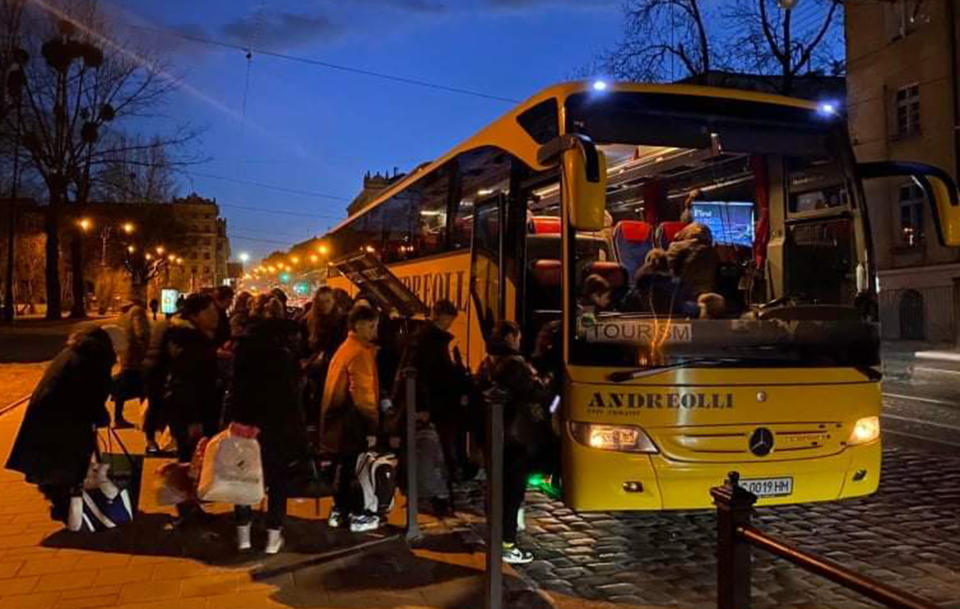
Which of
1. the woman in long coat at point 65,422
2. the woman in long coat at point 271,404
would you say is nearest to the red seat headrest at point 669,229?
the woman in long coat at point 271,404

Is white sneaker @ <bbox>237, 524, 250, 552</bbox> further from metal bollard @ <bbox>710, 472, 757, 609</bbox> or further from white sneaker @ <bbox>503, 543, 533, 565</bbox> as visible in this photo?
metal bollard @ <bbox>710, 472, 757, 609</bbox>

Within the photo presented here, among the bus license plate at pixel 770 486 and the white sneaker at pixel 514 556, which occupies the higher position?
the bus license plate at pixel 770 486

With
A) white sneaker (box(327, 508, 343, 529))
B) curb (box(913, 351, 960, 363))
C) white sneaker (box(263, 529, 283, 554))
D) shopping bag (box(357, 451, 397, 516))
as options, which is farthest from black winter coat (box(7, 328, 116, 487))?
curb (box(913, 351, 960, 363))

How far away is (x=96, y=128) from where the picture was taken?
1453 inches

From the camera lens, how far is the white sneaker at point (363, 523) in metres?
6.40

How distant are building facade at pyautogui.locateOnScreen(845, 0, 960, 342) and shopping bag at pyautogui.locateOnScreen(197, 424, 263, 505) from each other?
82.2ft

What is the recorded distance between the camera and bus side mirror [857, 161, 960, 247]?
647 cm

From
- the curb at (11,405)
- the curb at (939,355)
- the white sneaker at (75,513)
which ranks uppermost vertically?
the curb at (939,355)

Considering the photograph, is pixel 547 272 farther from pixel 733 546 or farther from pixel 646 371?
pixel 733 546

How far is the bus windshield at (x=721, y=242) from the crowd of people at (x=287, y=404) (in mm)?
903

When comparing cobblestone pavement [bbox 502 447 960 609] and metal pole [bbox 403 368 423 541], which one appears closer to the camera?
cobblestone pavement [bbox 502 447 960 609]

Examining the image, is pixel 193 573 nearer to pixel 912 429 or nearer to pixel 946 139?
pixel 912 429

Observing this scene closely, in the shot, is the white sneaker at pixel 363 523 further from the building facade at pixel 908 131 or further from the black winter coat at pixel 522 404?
the building facade at pixel 908 131

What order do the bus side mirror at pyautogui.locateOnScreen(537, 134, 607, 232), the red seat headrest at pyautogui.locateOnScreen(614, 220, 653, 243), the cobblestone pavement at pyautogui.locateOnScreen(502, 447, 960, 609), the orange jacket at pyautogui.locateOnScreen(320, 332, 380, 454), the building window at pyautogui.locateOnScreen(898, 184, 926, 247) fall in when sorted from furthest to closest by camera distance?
the building window at pyautogui.locateOnScreen(898, 184, 926, 247), the red seat headrest at pyautogui.locateOnScreen(614, 220, 653, 243), the orange jacket at pyautogui.locateOnScreen(320, 332, 380, 454), the cobblestone pavement at pyautogui.locateOnScreen(502, 447, 960, 609), the bus side mirror at pyautogui.locateOnScreen(537, 134, 607, 232)
